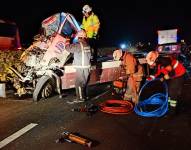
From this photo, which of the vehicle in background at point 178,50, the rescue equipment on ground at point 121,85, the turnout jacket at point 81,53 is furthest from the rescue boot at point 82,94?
the vehicle in background at point 178,50

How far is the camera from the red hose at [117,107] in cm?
751

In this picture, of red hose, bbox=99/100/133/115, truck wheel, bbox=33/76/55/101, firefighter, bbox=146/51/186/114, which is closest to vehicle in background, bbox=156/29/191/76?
red hose, bbox=99/100/133/115

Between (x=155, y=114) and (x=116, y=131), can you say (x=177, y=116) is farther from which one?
(x=116, y=131)

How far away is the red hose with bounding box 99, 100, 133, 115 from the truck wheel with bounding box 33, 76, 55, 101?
1.92m

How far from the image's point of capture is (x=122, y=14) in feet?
112

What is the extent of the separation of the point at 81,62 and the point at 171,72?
2.72 meters

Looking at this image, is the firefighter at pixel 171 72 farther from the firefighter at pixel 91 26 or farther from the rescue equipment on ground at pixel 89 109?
the firefighter at pixel 91 26

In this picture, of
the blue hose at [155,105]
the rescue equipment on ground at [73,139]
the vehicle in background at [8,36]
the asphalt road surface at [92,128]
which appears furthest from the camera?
the vehicle in background at [8,36]

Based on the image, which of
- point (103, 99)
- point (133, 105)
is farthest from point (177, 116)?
point (103, 99)

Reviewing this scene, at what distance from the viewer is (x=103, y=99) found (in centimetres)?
919

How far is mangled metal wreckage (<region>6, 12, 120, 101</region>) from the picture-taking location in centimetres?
916

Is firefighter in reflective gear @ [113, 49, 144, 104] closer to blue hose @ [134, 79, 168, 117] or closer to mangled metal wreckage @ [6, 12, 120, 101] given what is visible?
blue hose @ [134, 79, 168, 117]

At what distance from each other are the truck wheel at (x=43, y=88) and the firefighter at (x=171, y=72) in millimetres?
3298

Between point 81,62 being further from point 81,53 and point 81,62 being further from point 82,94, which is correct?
point 82,94
